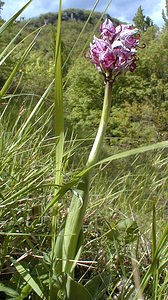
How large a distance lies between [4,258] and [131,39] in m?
0.33

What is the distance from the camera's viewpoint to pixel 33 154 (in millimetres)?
695

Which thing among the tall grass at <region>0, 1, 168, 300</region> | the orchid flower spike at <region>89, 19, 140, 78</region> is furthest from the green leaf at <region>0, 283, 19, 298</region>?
the orchid flower spike at <region>89, 19, 140, 78</region>

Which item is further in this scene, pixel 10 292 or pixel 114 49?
pixel 114 49

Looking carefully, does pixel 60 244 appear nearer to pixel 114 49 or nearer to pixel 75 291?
pixel 75 291

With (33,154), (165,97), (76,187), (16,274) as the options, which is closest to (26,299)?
(16,274)

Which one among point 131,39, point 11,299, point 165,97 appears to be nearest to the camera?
point 11,299

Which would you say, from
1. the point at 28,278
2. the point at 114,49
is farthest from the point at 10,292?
the point at 114,49

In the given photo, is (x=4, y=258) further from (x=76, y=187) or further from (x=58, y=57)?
(x=58, y=57)

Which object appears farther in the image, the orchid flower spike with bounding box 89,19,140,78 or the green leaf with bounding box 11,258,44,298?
the orchid flower spike with bounding box 89,19,140,78

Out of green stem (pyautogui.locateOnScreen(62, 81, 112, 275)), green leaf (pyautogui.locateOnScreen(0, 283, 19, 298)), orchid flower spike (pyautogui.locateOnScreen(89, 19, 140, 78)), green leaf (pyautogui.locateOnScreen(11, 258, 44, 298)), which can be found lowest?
green leaf (pyautogui.locateOnScreen(0, 283, 19, 298))

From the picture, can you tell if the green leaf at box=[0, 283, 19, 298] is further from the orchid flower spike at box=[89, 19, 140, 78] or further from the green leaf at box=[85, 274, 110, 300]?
the orchid flower spike at box=[89, 19, 140, 78]

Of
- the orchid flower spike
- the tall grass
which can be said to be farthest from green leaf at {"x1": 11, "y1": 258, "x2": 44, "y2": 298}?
the orchid flower spike

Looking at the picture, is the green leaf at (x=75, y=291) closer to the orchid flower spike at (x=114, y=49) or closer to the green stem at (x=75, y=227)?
the green stem at (x=75, y=227)

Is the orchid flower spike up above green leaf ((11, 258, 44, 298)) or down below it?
above
